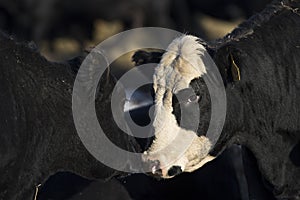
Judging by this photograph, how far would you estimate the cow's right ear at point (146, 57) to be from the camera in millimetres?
4046

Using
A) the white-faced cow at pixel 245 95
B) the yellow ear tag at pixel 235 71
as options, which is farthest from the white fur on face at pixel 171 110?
the yellow ear tag at pixel 235 71

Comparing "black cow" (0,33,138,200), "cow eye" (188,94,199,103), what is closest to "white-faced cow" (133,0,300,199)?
"cow eye" (188,94,199,103)

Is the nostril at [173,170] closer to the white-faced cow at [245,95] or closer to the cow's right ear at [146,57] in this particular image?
the white-faced cow at [245,95]

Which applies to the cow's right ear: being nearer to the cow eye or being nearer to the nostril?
the cow eye

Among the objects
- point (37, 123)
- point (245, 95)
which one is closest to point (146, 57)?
point (245, 95)

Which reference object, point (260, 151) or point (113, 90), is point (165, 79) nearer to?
point (113, 90)

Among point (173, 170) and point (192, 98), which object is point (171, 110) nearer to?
point (192, 98)

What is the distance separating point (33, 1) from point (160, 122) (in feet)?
20.3

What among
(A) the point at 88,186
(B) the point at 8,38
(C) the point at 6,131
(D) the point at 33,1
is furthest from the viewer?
(D) the point at 33,1

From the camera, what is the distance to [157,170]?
378 centimetres

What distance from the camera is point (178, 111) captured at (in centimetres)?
383

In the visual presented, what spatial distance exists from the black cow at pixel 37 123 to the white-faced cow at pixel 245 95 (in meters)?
0.35

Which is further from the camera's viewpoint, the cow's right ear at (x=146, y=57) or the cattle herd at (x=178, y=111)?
the cow's right ear at (x=146, y=57)

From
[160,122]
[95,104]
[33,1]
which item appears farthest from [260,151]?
[33,1]
